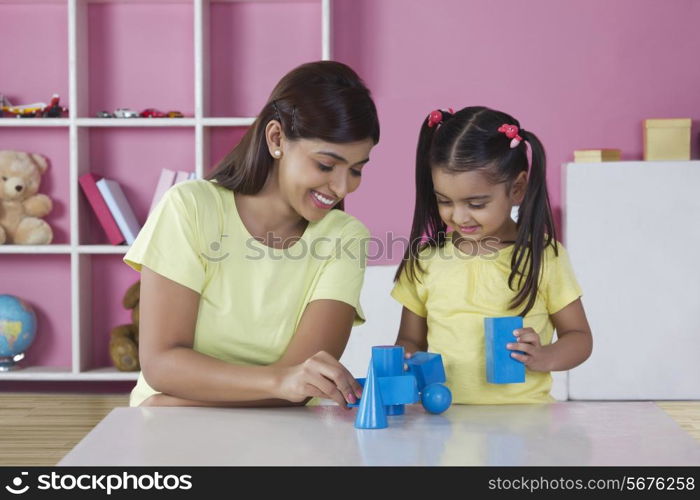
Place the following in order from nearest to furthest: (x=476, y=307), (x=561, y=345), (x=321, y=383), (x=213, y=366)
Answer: (x=321, y=383) → (x=213, y=366) → (x=561, y=345) → (x=476, y=307)

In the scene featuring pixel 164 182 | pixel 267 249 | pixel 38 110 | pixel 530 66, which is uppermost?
pixel 530 66

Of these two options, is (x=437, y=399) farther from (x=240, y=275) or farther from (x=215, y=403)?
(x=240, y=275)

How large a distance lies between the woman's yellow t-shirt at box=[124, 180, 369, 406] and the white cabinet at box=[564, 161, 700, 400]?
6.03 ft

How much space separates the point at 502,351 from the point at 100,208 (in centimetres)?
221

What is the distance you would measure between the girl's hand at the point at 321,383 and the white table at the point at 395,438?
0.08ft

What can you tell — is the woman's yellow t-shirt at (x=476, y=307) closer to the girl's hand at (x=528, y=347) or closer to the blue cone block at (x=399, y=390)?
the girl's hand at (x=528, y=347)

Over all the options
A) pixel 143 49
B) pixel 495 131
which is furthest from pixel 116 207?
pixel 495 131

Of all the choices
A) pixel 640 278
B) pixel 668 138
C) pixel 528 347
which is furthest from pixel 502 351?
pixel 668 138

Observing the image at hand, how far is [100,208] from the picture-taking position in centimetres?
310

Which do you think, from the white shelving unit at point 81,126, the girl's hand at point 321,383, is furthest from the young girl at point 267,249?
the white shelving unit at point 81,126

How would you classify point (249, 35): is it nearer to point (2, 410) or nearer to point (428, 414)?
point (2, 410)

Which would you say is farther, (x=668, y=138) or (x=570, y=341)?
(x=668, y=138)

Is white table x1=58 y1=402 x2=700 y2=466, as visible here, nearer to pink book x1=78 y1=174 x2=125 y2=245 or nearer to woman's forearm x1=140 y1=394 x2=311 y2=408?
woman's forearm x1=140 y1=394 x2=311 y2=408

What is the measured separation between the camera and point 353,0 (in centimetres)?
320
